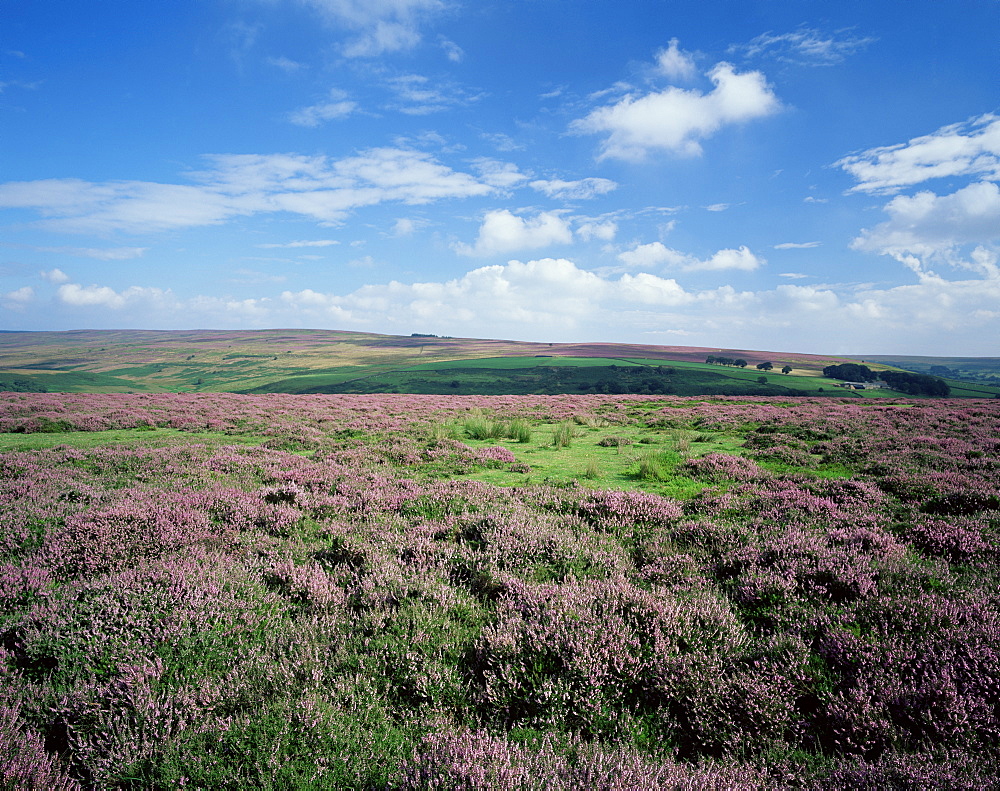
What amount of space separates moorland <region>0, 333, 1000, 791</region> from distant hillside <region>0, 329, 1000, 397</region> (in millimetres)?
56625

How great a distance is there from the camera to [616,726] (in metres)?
2.96

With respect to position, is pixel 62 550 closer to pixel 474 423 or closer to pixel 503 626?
pixel 503 626

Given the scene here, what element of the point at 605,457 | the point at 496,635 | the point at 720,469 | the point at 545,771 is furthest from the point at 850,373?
the point at 545,771

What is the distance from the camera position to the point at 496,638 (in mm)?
3613

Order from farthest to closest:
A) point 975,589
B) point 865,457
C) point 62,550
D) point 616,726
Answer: point 865,457 < point 62,550 < point 975,589 < point 616,726

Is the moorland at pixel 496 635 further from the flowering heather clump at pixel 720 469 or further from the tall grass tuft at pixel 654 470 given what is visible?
the flowering heather clump at pixel 720 469

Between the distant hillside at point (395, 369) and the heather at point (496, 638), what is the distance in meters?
56.9

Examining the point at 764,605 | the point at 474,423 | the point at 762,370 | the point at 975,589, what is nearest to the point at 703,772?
the point at 764,605

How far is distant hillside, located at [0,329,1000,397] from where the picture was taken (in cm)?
6494

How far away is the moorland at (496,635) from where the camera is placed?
259 cm

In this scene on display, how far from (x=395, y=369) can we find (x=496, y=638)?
93.6 meters

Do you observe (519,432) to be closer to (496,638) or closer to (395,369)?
(496,638)

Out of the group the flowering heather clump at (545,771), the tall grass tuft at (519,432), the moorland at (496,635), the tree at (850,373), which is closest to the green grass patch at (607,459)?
the tall grass tuft at (519,432)

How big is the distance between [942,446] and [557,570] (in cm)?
1508
